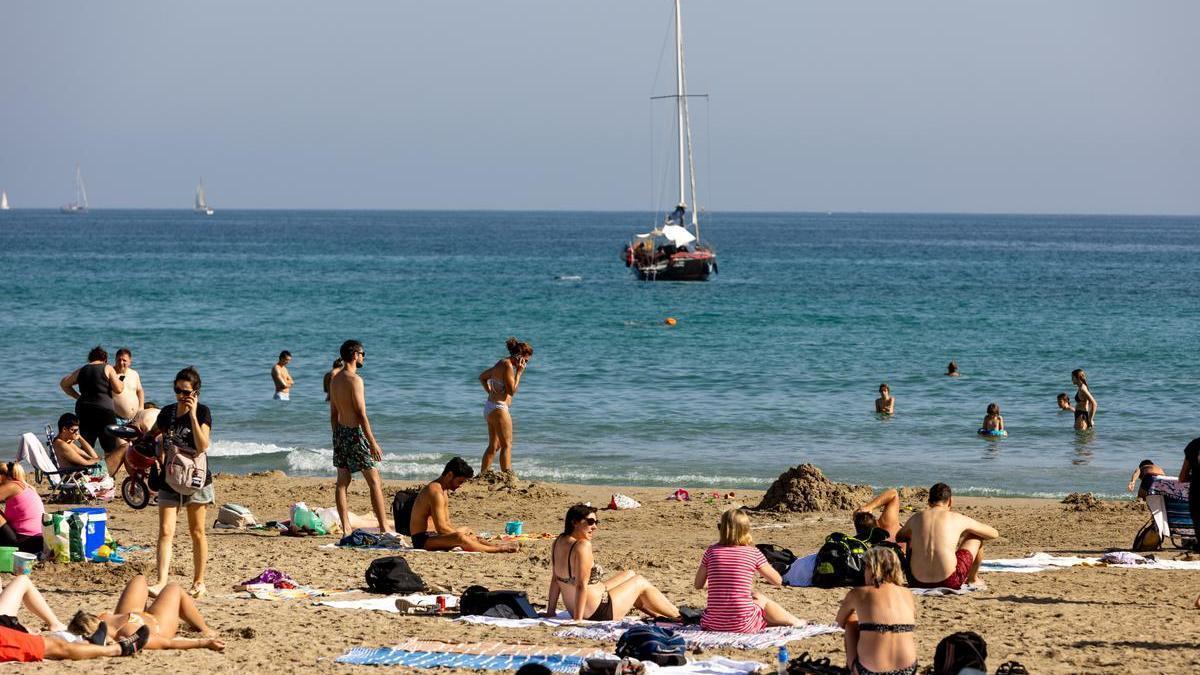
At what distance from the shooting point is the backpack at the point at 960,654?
6934 millimetres

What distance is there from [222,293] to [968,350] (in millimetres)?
31142

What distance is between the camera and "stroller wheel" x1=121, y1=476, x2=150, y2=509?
13.4 m

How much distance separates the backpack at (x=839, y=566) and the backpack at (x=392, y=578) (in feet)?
9.74

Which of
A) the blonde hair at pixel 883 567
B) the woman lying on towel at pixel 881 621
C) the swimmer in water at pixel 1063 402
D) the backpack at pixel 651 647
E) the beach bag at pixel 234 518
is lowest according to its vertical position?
the swimmer in water at pixel 1063 402

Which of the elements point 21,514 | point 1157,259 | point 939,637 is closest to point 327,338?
point 21,514

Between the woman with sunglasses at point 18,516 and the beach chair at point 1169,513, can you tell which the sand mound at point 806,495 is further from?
the woman with sunglasses at point 18,516

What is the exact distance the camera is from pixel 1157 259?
301 ft

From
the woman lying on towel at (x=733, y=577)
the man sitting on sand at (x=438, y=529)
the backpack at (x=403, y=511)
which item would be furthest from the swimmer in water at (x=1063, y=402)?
the woman lying on towel at (x=733, y=577)

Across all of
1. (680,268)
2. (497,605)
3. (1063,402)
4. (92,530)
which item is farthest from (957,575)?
(680,268)

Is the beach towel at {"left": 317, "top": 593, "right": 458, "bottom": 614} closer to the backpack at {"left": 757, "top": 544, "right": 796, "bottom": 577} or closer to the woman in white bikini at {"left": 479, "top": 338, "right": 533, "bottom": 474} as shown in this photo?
the backpack at {"left": 757, "top": 544, "right": 796, "bottom": 577}

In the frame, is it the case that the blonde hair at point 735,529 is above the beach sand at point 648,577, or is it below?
above

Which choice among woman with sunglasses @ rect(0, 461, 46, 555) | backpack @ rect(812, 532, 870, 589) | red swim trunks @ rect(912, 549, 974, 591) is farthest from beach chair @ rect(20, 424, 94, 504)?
red swim trunks @ rect(912, 549, 974, 591)

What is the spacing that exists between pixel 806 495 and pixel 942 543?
13.8 ft

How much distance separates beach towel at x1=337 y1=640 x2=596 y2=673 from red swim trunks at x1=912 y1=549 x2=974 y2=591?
3.10m
